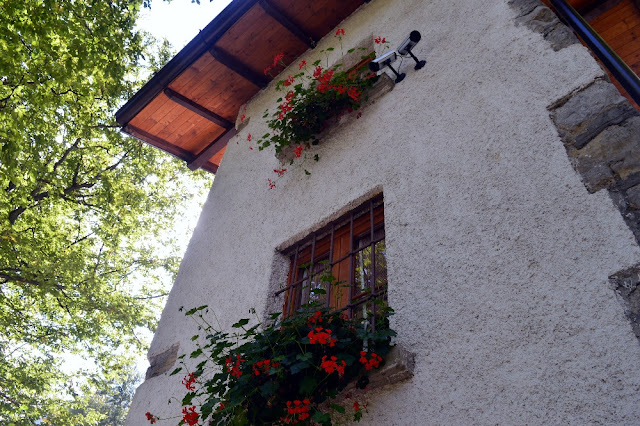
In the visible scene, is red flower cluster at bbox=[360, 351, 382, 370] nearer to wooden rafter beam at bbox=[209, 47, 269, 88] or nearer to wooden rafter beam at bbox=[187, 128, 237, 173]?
wooden rafter beam at bbox=[209, 47, 269, 88]

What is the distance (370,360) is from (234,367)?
2.71 feet

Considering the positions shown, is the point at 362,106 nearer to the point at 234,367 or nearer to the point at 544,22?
the point at 544,22

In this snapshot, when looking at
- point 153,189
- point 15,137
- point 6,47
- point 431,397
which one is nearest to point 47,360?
point 153,189

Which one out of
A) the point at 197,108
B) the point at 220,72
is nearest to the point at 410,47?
the point at 220,72

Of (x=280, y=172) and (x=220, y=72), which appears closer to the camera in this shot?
(x=280, y=172)

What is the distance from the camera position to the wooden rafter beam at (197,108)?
595 centimetres

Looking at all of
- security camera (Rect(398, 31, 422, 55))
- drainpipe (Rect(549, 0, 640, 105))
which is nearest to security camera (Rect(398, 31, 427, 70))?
security camera (Rect(398, 31, 422, 55))

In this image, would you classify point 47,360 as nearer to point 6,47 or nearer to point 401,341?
point 6,47

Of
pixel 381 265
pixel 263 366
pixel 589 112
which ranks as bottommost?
pixel 263 366

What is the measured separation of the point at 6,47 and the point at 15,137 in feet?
3.29

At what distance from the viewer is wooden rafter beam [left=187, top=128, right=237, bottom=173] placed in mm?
6723

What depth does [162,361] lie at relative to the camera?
4.34 metres

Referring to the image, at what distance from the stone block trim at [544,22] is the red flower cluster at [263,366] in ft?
8.13

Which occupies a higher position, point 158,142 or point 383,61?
point 158,142
